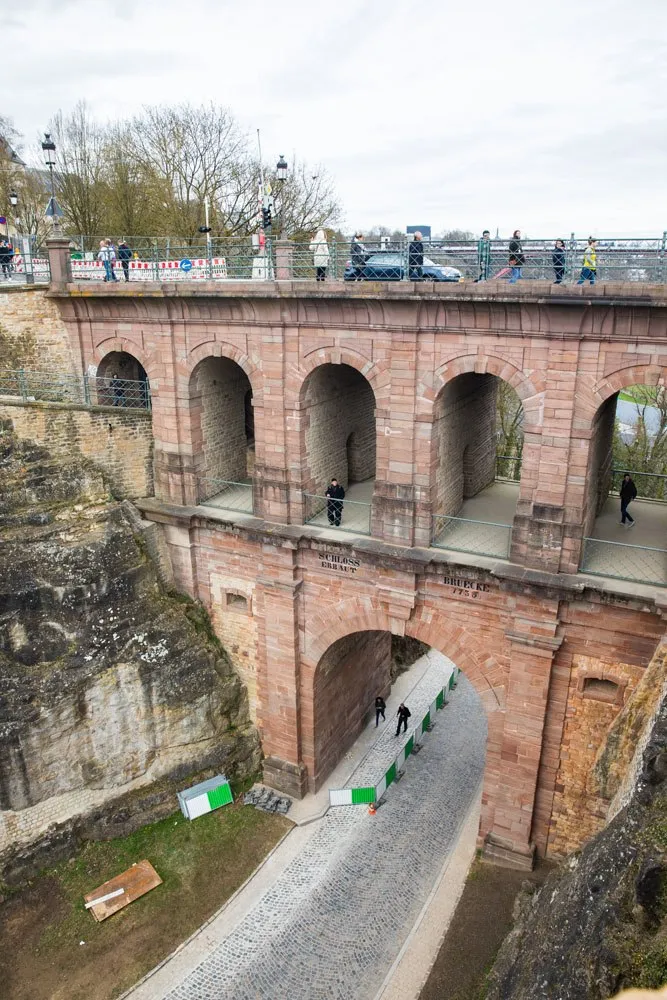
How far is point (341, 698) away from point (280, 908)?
5956mm

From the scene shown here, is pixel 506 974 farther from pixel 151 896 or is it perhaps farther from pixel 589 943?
pixel 151 896

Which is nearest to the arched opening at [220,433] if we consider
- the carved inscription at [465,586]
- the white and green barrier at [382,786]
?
the carved inscription at [465,586]

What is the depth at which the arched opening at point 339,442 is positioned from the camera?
17734 mm

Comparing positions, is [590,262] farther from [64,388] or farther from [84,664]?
[84,664]

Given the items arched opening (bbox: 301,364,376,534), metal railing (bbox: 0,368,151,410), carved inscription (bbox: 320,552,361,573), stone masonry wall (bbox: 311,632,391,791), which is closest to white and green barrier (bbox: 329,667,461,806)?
stone masonry wall (bbox: 311,632,391,791)

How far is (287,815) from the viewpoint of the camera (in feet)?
62.7

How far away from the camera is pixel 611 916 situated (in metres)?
7.64

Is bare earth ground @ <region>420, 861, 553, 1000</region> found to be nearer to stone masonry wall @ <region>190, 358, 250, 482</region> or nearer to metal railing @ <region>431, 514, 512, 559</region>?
metal railing @ <region>431, 514, 512, 559</region>

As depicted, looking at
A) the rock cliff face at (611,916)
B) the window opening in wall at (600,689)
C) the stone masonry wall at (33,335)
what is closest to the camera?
the rock cliff face at (611,916)

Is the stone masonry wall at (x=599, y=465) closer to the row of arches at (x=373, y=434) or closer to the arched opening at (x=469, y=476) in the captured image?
the row of arches at (x=373, y=434)

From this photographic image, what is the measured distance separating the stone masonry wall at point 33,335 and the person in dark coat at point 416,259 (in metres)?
10.0

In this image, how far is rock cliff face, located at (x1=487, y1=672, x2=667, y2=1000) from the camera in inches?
266

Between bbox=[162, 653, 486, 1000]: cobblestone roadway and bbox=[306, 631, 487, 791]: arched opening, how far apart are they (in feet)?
2.51

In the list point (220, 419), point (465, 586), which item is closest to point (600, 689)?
point (465, 586)
